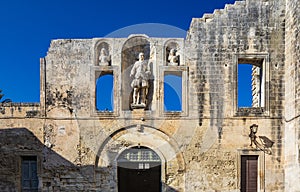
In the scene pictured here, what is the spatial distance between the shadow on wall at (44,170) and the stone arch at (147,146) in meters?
0.26

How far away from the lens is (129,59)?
1193cm

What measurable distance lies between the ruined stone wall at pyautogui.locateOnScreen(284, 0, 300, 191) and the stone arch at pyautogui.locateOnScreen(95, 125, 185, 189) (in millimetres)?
3331

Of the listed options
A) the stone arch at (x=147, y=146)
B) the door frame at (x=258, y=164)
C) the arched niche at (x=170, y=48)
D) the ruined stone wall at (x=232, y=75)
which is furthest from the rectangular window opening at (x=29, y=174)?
the door frame at (x=258, y=164)

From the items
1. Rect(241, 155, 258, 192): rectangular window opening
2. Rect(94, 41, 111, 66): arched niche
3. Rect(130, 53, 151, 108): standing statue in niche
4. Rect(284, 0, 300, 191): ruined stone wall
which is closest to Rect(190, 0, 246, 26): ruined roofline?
Rect(284, 0, 300, 191): ruined stone wall

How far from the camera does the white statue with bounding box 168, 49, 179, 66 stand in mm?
11599

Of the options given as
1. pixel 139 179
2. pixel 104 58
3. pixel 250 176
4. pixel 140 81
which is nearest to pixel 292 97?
pixel 250 176

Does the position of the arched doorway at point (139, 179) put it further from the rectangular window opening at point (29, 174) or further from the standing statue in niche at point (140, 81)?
the rectangular window opening at point (29, 174)


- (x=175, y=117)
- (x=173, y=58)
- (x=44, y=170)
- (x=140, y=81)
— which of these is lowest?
(x=44, y=170)

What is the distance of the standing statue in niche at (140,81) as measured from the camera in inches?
450

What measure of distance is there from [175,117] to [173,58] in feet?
6.53

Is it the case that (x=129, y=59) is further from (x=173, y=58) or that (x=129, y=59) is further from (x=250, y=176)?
(x=250, y=176)

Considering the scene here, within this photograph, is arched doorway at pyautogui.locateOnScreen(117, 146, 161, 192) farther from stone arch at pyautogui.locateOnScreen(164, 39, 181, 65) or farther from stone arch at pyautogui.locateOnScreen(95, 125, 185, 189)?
stone arch at pyautogui.locateOnScreen(164, 39, 181, 65)

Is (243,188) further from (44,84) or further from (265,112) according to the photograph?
(44,84)

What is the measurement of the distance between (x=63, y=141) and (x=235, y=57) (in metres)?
6.36
